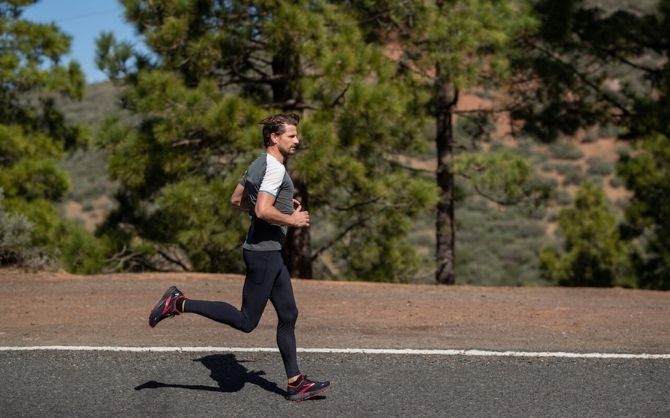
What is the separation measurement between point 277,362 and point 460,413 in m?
1.86

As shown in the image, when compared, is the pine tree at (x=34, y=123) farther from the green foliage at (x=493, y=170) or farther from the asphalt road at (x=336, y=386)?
the asphalt road at (x=336, y=386)

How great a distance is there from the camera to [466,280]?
115ft

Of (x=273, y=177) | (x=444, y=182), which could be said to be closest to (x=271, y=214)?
(x=273, y=177)

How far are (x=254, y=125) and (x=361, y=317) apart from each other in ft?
25.2

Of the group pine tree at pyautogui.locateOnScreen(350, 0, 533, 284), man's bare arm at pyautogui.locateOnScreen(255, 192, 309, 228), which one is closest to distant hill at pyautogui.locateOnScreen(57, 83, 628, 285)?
pine tree at pyautogui.locateOnScreen(350, 0, 533, 284)

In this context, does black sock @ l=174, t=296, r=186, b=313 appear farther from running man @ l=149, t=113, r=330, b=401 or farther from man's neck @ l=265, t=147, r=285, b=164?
man's neck @ l=265, t=147, r=285, b=164

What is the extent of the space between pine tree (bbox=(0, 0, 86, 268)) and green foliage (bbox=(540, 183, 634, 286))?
13204 mm

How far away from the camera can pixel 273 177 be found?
602cm

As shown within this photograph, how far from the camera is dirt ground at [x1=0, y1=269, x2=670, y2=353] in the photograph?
8.45 meters

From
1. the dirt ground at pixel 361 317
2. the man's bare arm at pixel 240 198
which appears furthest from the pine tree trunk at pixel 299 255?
the man's bare arm at pixel 240 198

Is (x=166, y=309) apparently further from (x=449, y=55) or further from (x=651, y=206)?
(x=651, y=206)

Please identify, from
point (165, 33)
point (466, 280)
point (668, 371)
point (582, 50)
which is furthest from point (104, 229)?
point (466, 280)

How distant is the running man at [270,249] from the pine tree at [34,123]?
559 inches

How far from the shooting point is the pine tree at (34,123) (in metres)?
20.4
